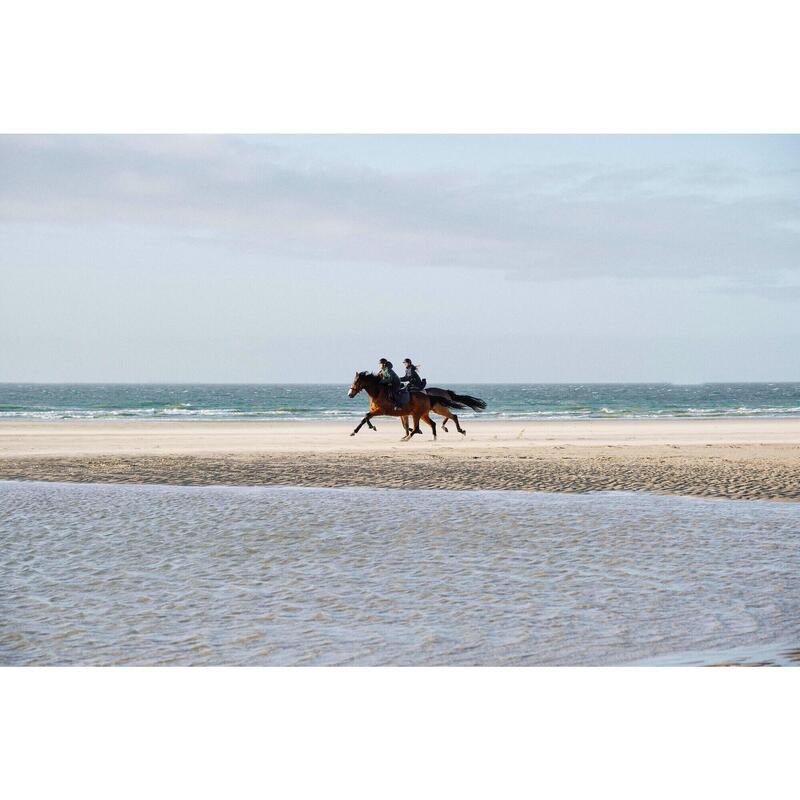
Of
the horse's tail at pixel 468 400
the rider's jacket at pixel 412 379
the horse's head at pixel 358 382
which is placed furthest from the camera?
the horse's tail at pixel 468 400

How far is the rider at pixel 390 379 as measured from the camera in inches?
882

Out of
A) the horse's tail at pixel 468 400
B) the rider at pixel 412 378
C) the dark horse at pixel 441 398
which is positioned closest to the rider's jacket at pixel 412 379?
the rider at pixel 412 378

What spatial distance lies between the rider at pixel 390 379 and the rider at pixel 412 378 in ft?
0.75

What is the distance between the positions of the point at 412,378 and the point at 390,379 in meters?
0.80

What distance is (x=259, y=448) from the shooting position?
22953 mm

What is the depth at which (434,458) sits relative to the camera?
64.8 ft

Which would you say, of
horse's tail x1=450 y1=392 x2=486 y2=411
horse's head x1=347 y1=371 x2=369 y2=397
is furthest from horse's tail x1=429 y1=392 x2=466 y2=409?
horse's head x1=347 y1=371 x2=369 y2=397

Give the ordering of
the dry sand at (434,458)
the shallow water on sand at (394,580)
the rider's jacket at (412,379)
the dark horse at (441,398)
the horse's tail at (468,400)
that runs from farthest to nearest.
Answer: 1. the horse's tail at (468,400)
2. the dark horse at (441,398)
3. the rider's jacket at (412,379)
4. the dry sand at (434,458)
5. the shallow water on sand at (394,580)

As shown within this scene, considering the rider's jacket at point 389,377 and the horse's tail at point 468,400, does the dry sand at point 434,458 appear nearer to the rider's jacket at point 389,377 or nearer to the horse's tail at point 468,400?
the horse's tail at point 468,400

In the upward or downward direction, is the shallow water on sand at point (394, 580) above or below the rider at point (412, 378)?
below

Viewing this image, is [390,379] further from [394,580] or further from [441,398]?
[394,580]

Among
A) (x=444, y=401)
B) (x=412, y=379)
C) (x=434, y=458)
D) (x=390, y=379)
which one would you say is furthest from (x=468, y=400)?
(x=434, y=458)

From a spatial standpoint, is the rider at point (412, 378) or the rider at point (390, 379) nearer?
the rider at point (390, 379)
